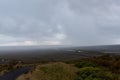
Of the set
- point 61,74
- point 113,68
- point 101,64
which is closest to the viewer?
point 61,74

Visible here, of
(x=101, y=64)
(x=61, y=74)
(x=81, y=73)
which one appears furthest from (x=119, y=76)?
(x=101, y=64)

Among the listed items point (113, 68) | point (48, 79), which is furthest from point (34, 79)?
point (113, 68)

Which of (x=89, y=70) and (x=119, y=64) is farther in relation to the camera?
(x=119, y=64)

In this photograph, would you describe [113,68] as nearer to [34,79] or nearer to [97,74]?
[97,74]

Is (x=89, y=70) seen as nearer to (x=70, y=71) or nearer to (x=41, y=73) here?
(x=70, y=71)

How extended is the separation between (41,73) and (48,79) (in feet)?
8.98

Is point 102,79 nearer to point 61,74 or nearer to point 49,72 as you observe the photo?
point 61,74

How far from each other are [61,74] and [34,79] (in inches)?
Answer: 122

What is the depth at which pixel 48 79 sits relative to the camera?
78.9ft

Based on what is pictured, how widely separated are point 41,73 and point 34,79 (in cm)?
278

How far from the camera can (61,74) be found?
1019 inches

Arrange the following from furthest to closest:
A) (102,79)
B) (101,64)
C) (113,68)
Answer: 1. (101,64)
2. (113,68)
3. (102,79)

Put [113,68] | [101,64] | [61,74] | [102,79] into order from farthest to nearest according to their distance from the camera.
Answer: [101,64] < [113,68] < [61,74] < [102,79]

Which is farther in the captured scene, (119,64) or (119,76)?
(119,64)
